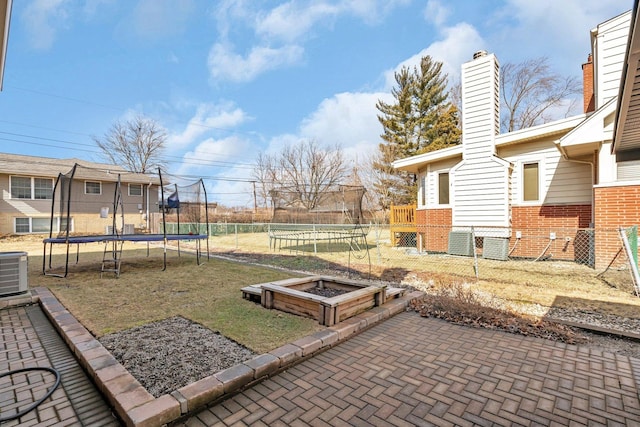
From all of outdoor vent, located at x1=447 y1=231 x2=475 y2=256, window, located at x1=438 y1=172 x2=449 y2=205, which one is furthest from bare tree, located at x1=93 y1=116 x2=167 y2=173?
outdoor vent, located at x1=447 y1=231 x2=475 y2=256

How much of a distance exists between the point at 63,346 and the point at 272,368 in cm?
225

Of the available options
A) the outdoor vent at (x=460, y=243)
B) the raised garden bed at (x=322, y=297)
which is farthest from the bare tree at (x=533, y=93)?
the raised garden bed at (x=322, y=297)

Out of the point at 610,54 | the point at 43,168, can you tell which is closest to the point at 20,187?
the point at 43,168

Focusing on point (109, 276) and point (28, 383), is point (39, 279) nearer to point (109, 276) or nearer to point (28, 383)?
point (109, 276)

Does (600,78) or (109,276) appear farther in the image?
(600,78)

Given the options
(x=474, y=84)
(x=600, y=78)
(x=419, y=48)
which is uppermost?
(x=419, y=48)

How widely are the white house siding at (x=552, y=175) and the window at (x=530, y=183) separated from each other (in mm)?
106

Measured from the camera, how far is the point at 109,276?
21.0 ft

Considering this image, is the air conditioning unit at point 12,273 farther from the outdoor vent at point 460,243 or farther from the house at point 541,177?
the outdoor vent at point 460,243

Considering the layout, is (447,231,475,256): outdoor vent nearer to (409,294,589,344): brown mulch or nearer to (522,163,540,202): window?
(522,163,540,202): window

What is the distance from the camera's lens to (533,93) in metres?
20.5

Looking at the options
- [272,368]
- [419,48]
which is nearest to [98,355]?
[272,368]

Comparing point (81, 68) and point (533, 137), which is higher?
point (81, 68)

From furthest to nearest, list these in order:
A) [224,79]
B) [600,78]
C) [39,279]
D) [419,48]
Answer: [224,79]
[419,48]
[600,78]
[39,279]
